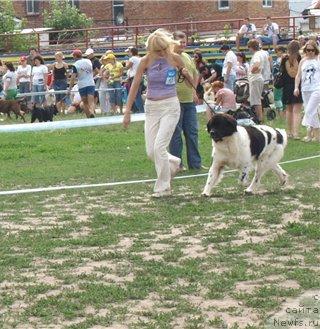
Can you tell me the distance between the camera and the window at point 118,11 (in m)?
44.5

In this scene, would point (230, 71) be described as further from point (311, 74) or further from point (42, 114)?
point (311, 74)

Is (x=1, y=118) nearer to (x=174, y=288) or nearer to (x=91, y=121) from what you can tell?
(x=91, y=121)

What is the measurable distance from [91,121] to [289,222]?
12.8m

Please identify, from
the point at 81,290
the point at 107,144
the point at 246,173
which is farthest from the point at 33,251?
the point at 107,144

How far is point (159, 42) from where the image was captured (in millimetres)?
Result: 10656

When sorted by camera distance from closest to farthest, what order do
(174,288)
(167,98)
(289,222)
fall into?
(174,288) → (289,222) → (167,98)

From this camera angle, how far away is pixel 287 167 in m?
13.6

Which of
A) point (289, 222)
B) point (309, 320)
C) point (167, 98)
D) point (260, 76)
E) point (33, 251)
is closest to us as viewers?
point (309, 320)

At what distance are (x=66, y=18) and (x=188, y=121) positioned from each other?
30658 mm

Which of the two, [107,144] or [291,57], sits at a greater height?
[291,57]

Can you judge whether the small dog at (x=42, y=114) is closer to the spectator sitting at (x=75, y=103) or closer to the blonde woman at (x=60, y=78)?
the blonde woman at (x=60, y=78)

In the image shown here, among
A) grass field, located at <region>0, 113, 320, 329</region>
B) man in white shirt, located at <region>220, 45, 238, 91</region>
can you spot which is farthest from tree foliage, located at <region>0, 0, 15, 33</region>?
grass field, located at <region>0, 113, 320, 329</region>

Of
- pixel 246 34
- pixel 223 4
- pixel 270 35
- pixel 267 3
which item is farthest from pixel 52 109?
pixel 223 4

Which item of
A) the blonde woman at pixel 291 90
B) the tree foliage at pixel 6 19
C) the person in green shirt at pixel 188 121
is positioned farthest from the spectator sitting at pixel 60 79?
the tree foliage at pixel 6 19
